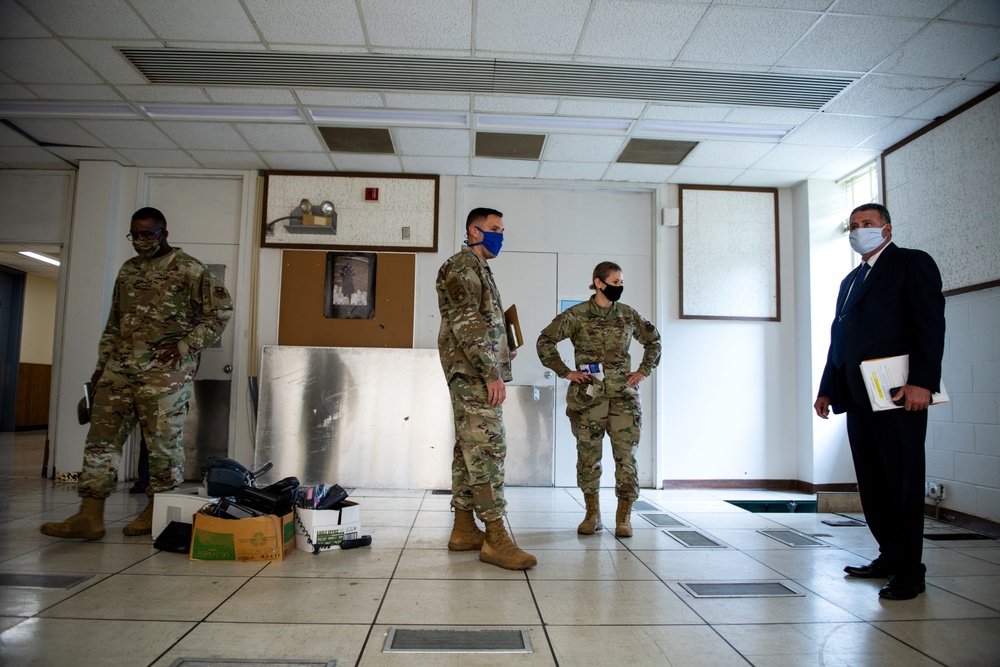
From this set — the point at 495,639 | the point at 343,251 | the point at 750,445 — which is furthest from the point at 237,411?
the point at 750,445

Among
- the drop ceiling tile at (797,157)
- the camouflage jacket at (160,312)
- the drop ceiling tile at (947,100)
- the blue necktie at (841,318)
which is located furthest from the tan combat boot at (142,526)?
the drop ceiling tile at (947,100)

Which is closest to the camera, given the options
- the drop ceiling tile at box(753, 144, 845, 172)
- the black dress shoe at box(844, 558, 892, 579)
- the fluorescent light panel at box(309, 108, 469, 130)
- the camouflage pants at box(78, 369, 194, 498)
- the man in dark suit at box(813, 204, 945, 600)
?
the man in dark suit at box(813, 204, 945, 600)

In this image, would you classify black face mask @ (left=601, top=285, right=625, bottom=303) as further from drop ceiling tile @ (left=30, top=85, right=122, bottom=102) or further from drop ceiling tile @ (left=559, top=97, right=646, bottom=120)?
drop ceiling tile @ (left=30, top=85, right=122, bottom=102)

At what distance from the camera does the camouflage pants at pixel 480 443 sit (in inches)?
105

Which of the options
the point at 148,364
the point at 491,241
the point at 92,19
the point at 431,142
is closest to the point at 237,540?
the point at 148,364

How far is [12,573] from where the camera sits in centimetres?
236

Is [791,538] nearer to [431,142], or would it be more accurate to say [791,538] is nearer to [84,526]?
[84,526]

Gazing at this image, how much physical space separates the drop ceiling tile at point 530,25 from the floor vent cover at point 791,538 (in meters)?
3.21

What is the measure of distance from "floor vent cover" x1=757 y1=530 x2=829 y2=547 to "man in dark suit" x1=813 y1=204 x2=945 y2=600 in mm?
518

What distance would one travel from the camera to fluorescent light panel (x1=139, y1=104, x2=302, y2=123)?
4465mm

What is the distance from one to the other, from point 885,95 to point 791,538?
3.11 metres

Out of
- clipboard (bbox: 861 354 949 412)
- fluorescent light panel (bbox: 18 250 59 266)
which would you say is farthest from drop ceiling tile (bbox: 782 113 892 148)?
fluorescent light panel (bbox: 18 250 59 266)

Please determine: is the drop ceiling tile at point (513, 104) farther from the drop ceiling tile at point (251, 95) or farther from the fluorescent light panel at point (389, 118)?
the drop ceiling tile at point (251, 95)

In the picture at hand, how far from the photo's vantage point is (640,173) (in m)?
5.51
